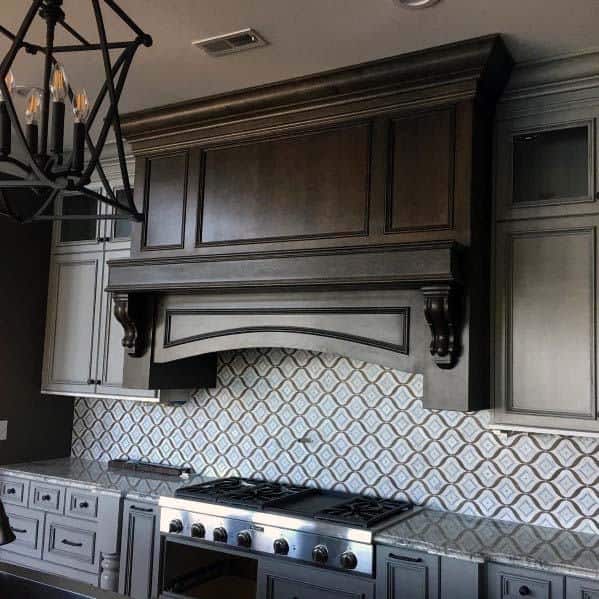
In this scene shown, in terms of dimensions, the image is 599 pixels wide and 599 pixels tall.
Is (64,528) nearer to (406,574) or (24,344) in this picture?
(24,344)

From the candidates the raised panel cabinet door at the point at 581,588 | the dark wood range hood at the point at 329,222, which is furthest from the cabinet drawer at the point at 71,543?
the raised panel cabinet door at the point at 581,588

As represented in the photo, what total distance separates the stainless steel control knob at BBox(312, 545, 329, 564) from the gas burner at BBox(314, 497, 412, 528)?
0.11 meters

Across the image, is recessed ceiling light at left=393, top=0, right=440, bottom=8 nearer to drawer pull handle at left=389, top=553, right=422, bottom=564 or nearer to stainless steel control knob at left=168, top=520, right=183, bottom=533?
drawer pull handle at left=389, top=553, right=422, bottom=564

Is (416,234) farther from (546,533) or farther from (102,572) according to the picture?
(102,572)

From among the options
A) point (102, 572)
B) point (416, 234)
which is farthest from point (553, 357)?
point (102, 572)

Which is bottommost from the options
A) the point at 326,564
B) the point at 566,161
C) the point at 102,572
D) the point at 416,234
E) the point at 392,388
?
the point at 102,572

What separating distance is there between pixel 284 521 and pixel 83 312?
188 centimetres

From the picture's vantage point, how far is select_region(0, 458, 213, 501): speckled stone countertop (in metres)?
3.21

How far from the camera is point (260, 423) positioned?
3500mm

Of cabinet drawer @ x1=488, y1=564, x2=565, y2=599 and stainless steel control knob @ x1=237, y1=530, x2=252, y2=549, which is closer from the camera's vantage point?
cabinet drawer @ x1=488, y1=564, x2=565, y2=599

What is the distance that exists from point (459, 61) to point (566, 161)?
591 mm

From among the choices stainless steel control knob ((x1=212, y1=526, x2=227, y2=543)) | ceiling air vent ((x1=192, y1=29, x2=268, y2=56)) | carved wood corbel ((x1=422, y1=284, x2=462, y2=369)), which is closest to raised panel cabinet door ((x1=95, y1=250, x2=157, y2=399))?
stainless steel control knob ((x1=212, y1=526, x2=227, y2=543))

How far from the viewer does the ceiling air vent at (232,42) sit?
2.46 metres

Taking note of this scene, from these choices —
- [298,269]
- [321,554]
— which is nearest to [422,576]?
[321,554]
